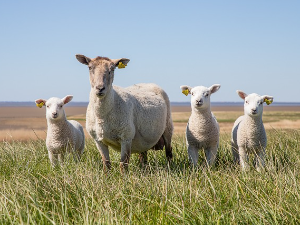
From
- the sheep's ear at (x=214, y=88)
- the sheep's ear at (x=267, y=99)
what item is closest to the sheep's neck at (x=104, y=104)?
the sheep's ear at (x=214, y=88)

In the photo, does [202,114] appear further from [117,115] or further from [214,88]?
[117,115]

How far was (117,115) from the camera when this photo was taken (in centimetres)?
596

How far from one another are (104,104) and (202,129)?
1.79 m

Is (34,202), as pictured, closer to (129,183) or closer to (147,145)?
(129,183)

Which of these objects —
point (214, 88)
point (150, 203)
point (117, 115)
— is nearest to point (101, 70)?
point (117, 115)

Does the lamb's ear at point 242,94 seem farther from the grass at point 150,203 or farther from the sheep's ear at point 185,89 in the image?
the grass at point 150,203

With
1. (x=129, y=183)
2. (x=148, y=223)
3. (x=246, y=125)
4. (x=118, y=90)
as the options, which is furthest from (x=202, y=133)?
(x=148, y=223)

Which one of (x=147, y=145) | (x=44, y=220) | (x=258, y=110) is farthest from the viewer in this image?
(x=147, y=145)

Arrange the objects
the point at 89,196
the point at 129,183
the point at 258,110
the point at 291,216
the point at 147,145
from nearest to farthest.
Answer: the point at 291,216, the point at 89,196, the point at 129,183, the point at 258,110, the point at 147,145

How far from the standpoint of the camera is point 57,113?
6.82 meters

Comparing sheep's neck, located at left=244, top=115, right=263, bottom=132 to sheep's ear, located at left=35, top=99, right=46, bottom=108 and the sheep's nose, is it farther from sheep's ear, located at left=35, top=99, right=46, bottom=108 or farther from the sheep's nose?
sheep's ear, located at left=35, top=99, right=46, bottom=108

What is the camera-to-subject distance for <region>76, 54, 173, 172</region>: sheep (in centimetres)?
564

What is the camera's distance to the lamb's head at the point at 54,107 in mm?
6805

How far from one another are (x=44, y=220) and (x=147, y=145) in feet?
10.7
